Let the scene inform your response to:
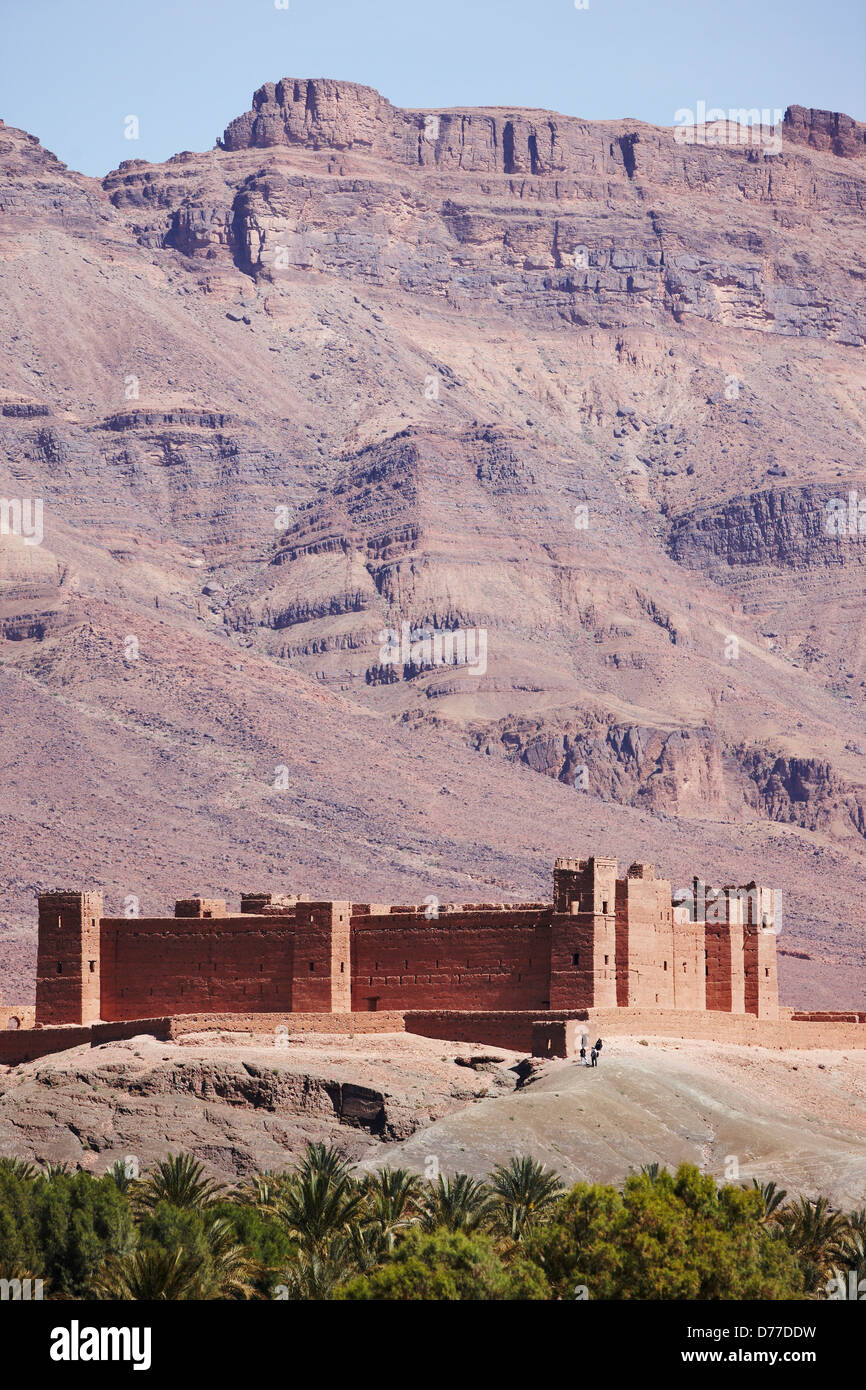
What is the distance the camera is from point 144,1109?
5691 cm

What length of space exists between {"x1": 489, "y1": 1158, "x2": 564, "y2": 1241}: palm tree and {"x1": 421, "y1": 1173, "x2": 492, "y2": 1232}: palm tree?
12.6 inches

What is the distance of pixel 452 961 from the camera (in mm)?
66125

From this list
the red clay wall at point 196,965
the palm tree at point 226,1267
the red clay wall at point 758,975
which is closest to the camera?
the palm tree at point 226,1267

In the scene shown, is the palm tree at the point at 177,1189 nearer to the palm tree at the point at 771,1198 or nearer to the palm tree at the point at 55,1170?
the palm tree at the point at 55,1170

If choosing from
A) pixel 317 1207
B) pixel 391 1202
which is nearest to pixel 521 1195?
pixel 391 1202

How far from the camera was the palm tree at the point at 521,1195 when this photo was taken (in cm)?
4369

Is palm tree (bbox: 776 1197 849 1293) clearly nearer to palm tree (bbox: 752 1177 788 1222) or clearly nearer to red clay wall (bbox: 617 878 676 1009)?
palm tree (bbox: 752 1177 788 1222)

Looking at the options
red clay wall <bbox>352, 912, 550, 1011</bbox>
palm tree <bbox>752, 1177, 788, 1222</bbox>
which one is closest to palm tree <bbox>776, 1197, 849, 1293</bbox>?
palm tree <bbox>752, 1177, 788, 1222</bbox>

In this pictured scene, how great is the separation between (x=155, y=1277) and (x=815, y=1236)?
12.3m

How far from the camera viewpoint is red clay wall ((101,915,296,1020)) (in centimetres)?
6606

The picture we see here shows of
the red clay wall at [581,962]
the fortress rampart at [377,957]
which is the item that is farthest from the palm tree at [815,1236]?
the fortress rampart at [377,957]

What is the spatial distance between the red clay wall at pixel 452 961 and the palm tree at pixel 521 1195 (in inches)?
673
